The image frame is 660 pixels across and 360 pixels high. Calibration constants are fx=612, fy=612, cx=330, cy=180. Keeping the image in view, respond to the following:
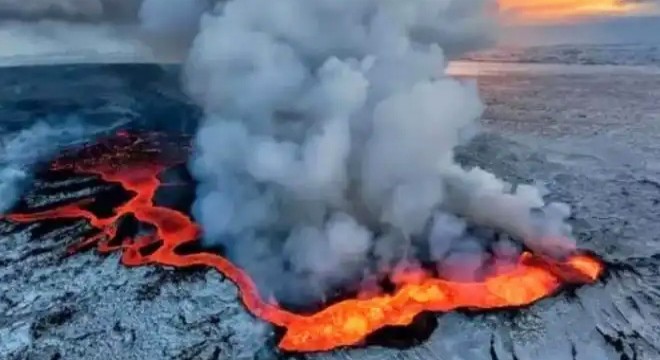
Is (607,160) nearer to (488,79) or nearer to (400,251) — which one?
(400,251)

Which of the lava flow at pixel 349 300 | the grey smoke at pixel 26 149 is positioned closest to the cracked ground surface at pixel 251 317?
the lava flow at pixel 349 300

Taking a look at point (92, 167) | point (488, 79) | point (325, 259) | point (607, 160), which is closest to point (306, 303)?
point (325, 259)

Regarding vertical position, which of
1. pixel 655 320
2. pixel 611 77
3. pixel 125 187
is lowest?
pixel 655 320

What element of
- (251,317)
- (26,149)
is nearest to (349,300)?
(251,317)

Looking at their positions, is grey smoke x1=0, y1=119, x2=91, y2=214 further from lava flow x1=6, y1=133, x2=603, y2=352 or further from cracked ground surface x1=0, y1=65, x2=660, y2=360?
lava flow x1=6, y1=133, x2=603, y2=352

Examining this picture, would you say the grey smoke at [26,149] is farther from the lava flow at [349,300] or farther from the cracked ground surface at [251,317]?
the lava flow at [349,300]

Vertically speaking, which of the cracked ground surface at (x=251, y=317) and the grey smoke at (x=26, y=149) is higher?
the grey smoke at (x=26, y=149)

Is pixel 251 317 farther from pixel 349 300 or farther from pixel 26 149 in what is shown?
pixel 26 149
